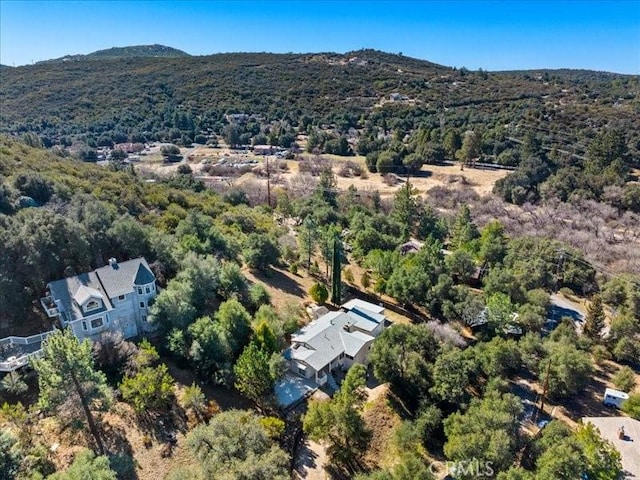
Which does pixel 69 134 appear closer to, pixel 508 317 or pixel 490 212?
pixel 490 212

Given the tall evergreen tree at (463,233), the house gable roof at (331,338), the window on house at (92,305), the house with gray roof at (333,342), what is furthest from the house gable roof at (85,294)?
the tall evergreen tree at (463,233)

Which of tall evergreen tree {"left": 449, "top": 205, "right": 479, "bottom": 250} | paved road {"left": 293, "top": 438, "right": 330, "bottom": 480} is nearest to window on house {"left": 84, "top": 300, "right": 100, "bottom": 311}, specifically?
paved road {"left": 293, "top": 438, "right": 330, "bottom": 480}

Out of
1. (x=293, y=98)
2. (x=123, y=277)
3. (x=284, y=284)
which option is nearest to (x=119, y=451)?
(x=123, y=277)

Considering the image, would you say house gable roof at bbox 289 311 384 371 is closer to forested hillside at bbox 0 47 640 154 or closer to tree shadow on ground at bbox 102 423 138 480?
tree shadow on ground at bbox 102 423 138 480

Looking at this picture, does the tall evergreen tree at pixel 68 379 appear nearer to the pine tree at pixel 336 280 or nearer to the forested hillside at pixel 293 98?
the pine tree at pixel 336 280

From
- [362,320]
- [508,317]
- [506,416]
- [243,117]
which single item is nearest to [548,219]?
[508,317]
